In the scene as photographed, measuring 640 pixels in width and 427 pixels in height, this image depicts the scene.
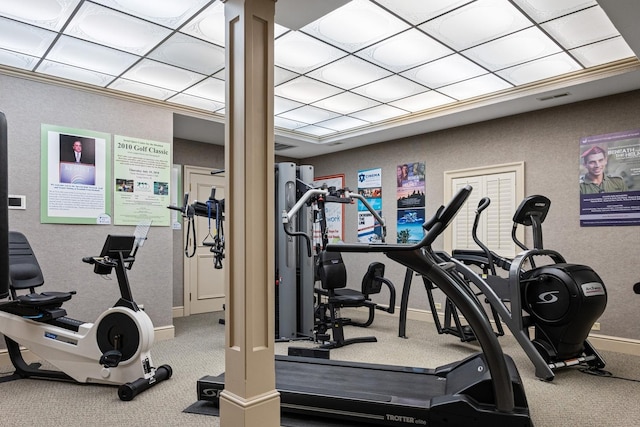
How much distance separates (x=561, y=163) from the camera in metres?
4.56

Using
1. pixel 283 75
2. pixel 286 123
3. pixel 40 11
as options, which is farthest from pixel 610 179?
pixel 40 11

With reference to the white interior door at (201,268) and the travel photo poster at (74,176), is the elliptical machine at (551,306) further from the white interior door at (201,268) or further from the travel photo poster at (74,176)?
the white interior door at (201,268)

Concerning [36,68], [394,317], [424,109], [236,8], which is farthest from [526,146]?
[36,68]

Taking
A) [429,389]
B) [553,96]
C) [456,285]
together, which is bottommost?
[429,389]

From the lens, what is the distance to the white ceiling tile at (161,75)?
379 cm

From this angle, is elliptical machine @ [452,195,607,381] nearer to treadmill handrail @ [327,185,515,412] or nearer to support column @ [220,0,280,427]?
treadmill handrail @ [327,185,515,412]

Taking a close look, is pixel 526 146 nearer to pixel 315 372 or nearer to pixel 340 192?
pixel 340 192

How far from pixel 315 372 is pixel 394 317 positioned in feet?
10.4

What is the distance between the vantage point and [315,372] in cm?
296

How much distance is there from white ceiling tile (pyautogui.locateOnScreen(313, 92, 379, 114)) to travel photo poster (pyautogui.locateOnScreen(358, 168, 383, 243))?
61.0 inches

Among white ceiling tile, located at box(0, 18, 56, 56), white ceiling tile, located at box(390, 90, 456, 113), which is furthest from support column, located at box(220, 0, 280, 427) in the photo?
white ceiling tile, located at box(390, 90, 456, 113)

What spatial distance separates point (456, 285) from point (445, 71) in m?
2.37

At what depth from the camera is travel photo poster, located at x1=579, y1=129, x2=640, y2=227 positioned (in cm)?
408

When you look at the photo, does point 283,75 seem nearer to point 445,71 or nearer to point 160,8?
point 160,8
